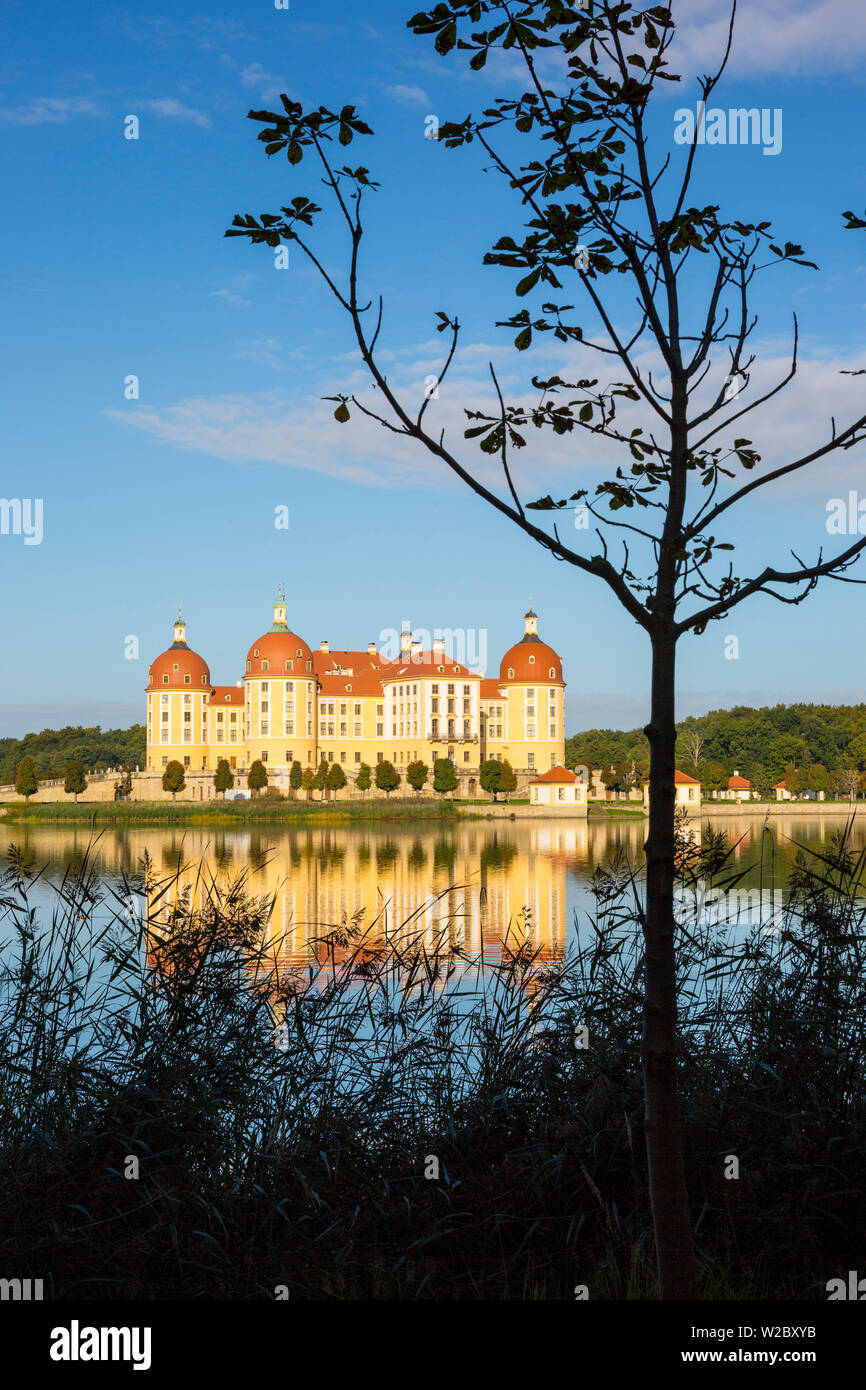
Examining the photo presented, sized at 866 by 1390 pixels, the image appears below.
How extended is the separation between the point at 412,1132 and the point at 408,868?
2122cm

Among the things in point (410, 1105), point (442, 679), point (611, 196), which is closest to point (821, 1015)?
point (410, 1105)

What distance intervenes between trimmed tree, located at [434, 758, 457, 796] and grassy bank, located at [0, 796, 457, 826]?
11.6 ft

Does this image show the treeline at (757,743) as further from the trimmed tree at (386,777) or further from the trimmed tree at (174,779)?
the trimmed tree at (174,779)

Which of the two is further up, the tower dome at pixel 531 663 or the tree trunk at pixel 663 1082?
the tower dome at pixel 531 663

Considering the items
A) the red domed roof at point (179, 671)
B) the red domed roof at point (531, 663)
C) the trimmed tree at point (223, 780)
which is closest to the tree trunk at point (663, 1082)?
the trimmed tree at point (223, 780)

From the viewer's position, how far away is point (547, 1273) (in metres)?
3.20

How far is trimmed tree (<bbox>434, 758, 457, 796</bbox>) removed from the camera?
62562mm

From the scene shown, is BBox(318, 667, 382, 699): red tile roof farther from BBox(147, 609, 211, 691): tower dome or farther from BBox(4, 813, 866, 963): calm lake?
BBox(4, 813, 866, 963): calm lake

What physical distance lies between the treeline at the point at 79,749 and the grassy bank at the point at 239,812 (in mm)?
29835

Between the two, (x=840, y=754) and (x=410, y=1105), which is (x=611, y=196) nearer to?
(x=410, y=1105)

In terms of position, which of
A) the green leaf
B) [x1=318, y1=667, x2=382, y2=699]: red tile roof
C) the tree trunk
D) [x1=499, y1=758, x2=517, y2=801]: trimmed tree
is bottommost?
[x1=499, y1=758, x2=517, y2=801]: trimmed tree

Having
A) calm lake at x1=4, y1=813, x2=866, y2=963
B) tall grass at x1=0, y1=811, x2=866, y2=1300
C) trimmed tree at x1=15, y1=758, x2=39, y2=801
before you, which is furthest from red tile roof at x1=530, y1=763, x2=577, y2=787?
tall grass at x1=0, y1=811, x2=866, y2=1300

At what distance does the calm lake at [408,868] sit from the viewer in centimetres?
685
